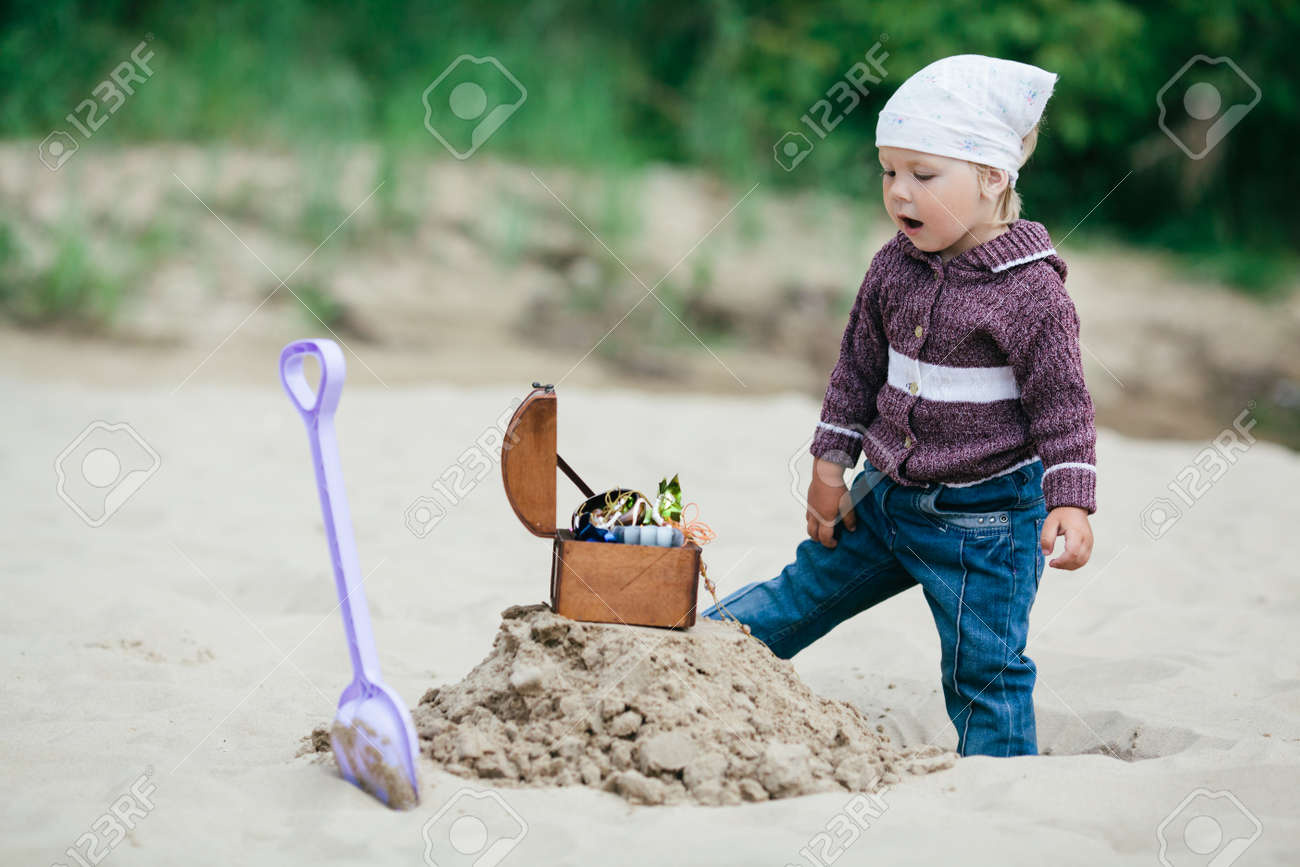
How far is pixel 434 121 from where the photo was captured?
730 cm

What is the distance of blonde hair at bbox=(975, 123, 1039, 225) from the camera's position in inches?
83.5

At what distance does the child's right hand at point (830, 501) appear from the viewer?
234cm

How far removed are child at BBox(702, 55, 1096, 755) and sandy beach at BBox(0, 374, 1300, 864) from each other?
0.28m

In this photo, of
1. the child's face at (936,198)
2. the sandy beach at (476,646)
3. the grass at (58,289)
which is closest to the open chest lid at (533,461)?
the sandy beach at (476,646)

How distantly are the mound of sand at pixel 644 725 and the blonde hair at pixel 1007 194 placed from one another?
2.77 ft

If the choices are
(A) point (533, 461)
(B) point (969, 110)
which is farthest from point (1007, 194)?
(A) point (533, 461)

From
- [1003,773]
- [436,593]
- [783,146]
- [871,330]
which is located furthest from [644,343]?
[1003,773]

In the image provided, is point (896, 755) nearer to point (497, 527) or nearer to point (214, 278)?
point (497, 527)

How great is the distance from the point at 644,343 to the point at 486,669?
4.40 m

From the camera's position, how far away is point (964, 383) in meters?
2.16

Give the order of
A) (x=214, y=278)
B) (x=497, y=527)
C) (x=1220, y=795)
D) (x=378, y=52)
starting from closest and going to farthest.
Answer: (x=1220, y=795) < (x=497, y=527) < (x=214, y=278) < (x=378, y=52)

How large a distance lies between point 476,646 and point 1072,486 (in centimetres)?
128

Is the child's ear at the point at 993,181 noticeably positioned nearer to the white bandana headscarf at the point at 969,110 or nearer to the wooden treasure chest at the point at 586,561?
the white bandana headscarf at the point at 969,110

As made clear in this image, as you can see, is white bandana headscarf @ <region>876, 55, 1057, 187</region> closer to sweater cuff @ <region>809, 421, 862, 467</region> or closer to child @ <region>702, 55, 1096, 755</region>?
child @ <region>702, 55, 1096, 755</region>
